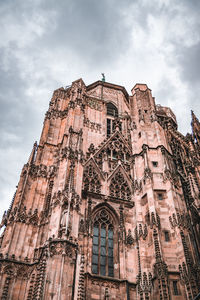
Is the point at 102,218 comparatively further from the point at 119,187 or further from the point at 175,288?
the point at 175,288

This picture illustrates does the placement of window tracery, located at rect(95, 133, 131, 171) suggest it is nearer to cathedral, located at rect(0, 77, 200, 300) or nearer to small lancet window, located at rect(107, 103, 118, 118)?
cathedral, located at rect(0, 77, 200, 300)

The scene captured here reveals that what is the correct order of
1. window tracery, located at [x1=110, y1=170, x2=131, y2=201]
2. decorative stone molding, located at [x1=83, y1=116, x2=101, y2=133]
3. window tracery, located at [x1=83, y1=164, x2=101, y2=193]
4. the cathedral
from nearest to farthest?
the cathedral, window tracery, located at [x1=83, y1=164, x2=101, y2=193], window tracery, located at [x1=110, y1=170, x2=131, y2=201], decorative stone molding, located at [x1=83, y1=116, x2=101, y2=133]

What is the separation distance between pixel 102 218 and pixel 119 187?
107 inches

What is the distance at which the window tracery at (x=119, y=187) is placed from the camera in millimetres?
19297

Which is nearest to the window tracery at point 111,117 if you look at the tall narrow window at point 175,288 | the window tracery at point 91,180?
the window tracery at point 91,180

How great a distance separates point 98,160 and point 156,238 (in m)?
7.50

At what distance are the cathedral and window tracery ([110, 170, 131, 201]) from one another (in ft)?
0.22

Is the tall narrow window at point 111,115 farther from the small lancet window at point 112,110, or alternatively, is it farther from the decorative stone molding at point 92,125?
the decorative stone molding at point 92,125

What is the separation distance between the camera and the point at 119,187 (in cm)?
1981

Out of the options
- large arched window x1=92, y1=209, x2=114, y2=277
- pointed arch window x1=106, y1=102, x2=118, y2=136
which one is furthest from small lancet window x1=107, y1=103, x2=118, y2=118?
large arched window x1=92, y1=209, x2=114, y2=277

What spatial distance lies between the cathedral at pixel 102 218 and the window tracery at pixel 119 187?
0.07m

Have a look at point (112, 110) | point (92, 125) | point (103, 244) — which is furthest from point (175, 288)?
point (112, 110)

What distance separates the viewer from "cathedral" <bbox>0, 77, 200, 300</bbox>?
1359 centimetres

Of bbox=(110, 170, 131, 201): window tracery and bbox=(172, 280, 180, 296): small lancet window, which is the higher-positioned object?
bbox=(110, 170, 131, 201): window tracery
